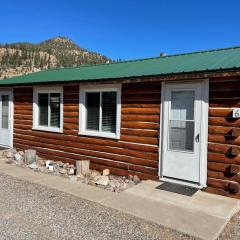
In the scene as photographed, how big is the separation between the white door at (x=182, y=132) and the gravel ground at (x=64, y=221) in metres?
2.04

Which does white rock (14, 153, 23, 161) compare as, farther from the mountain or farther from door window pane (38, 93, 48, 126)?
the mountain

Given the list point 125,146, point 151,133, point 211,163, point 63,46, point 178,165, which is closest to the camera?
point 211,163

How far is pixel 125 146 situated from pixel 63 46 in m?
62.7

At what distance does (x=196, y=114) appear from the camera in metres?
6.34

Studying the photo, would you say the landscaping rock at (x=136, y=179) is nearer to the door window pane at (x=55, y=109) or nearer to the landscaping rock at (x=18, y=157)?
the door window pane at (x=55, y=109)

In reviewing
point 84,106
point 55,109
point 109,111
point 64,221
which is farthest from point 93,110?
point 64,221

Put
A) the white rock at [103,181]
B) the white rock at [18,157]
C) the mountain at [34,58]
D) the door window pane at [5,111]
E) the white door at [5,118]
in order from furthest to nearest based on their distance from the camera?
1. the mountain at [34,58]
2. the door window pane at [5,111]
3. the white door at [5,118]
4. the white rock at [18,157]
5. the white rock at [103,181]

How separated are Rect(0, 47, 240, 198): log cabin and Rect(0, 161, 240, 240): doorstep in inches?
22.2

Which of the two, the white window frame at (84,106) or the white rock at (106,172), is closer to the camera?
the white window frame at (84,106)

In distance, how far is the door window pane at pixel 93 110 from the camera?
8.34m

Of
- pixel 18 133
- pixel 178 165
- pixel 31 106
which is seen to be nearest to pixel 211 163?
pixel 178 165

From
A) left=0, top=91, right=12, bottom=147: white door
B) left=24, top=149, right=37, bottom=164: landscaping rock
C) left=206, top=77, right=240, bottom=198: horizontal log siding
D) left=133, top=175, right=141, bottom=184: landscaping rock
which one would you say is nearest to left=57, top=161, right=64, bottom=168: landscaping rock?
left=24, top=149, right=37, bottom=164: landscaping rock

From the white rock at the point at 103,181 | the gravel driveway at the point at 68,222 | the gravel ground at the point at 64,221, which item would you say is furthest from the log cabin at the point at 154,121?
the gravel ground at the point at 64,221

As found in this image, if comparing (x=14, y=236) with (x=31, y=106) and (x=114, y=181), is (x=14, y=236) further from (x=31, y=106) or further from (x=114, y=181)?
(x=31, y=106)
